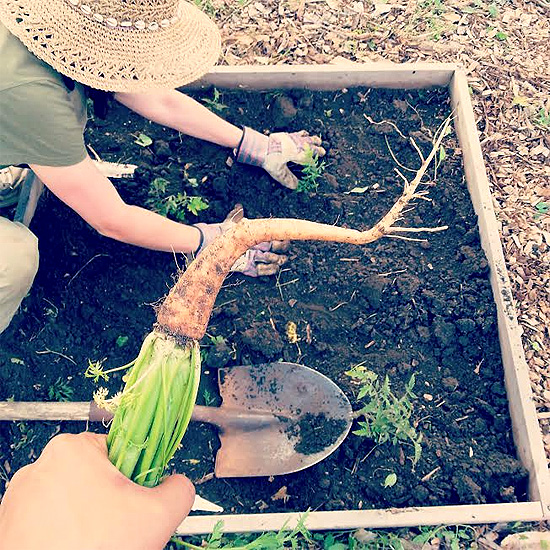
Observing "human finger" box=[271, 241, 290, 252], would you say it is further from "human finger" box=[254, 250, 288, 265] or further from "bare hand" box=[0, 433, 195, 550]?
"bare hand" box=[0, 433, 195, 550]

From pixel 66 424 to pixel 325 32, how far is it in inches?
88.0

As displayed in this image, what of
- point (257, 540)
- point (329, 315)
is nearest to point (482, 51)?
point (329, 315)

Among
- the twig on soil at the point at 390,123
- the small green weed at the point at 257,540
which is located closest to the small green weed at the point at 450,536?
the small green weed at the point at 257,540

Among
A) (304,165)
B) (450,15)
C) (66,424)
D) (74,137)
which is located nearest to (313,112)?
(304,165)

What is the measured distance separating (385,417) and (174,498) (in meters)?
0.82

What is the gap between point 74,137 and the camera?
1.83 metres

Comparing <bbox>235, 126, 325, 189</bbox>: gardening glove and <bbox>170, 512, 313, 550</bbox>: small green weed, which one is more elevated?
<bbox>235, 126, 325, 189</bbox>: gardening glove

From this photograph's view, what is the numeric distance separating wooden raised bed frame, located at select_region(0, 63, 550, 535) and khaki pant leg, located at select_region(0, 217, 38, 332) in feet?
3.26

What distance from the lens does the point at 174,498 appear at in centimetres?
162

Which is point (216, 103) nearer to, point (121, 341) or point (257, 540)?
point (121, 341)

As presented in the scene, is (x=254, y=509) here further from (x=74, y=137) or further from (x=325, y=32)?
(x=325, y=32)

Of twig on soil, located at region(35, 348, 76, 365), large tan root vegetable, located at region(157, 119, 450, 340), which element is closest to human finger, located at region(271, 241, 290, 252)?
large tan root vegetable, located at region(157, 119, 450, 340)

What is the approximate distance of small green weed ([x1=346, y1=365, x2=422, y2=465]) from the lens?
2033 millimetres

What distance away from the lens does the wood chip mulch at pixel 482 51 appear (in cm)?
263
